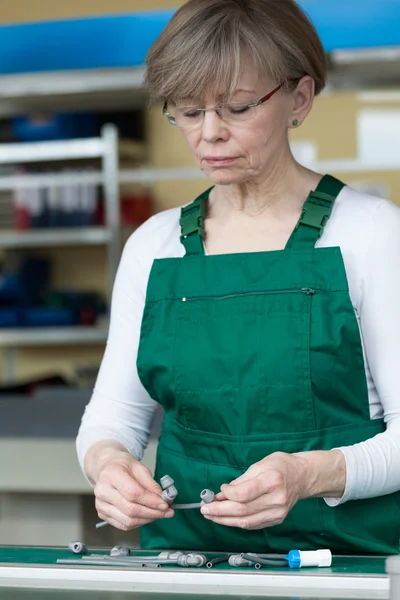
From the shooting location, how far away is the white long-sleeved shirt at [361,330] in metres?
1.35

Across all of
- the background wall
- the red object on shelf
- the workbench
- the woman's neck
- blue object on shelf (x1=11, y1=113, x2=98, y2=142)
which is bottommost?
the workbench

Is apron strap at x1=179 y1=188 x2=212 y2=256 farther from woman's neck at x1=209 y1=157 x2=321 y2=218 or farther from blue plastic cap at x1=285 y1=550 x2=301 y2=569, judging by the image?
blue plastic cap at x1=285 y1=550 x2=301 y2=569

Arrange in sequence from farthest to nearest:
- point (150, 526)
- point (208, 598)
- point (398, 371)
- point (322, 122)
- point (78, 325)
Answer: point (322, 122)
point (78, 325)
point (150, 526)
point (398, 371)
point (208, 598)

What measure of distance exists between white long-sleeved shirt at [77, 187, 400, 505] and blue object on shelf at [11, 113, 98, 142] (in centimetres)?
417

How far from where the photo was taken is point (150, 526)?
5.09 feet

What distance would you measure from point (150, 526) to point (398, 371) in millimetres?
464

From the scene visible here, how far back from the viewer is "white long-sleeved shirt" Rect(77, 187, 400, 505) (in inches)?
53.1

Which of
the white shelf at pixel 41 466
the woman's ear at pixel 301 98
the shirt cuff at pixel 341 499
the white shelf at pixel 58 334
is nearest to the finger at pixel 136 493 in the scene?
the shirt cuff at pixel 341 499

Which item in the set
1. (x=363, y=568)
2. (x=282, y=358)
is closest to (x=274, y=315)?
(x=282, y=358)

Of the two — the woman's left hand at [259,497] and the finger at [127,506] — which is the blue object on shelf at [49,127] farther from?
the woman's left hand at [259,497]

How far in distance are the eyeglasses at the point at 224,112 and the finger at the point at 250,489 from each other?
1.73ft

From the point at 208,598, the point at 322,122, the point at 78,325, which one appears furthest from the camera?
the point at 322,122

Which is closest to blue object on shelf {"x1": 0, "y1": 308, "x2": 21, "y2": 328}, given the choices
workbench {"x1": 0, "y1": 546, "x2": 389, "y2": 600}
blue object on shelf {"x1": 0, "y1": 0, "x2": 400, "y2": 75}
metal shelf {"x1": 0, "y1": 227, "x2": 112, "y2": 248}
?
metal shelf {"x1": 0, "y1": 227, "x2": 112, "y2": 248}

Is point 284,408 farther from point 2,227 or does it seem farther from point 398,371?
point 2,227
